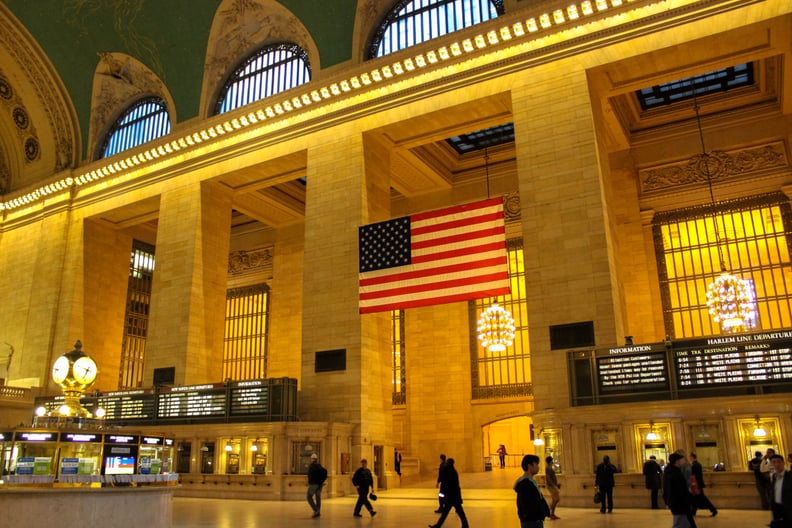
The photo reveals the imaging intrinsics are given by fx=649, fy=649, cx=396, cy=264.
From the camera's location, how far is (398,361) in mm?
21344

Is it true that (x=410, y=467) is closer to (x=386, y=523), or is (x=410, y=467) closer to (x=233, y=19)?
(x=386, y=523)

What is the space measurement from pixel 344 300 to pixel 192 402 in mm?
4493

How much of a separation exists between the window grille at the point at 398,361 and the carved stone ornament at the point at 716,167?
28.4 ft

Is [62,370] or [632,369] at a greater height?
[632,369]

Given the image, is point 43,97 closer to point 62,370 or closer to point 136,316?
point 136,316

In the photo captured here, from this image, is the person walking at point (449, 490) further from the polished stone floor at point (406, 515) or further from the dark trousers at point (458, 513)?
the polished stone floor at point (406, 515)

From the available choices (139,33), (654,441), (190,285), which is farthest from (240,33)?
(654,441)

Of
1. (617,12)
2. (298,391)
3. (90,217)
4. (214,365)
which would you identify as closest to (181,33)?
(90,217)

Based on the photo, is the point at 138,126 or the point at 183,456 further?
the point at 138,126

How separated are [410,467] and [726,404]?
11116 mm

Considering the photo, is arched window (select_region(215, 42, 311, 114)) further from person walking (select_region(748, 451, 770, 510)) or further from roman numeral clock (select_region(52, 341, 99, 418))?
person walking (select_region(748, 451, 770, 510))

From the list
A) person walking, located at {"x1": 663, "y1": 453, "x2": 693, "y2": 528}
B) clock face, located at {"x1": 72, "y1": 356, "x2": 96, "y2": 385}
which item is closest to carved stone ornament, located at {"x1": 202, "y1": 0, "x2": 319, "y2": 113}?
clock face, located at {"x1": 72, "y1": 356, "x2": 96, "y2": 385}

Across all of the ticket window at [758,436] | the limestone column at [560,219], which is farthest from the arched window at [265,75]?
the ticket window at [758,436]

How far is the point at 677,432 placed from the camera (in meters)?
10.4
